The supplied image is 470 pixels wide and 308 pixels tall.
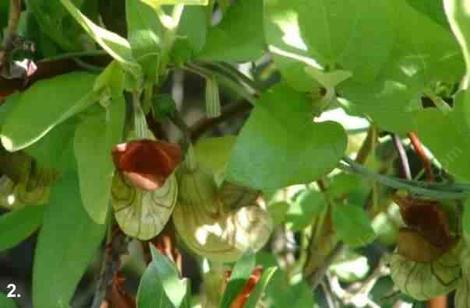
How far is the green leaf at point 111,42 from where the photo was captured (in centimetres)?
92

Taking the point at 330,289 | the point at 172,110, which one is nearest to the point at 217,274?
the point at 172,110

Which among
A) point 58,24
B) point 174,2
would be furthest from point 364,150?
point 174,2

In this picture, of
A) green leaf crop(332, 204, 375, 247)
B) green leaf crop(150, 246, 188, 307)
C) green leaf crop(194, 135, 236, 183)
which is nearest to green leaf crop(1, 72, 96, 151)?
green leaf crop(150, 246, 188, 307)

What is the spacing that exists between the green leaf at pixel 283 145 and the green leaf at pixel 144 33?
0.29ft

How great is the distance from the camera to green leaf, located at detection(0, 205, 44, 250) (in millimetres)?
1300

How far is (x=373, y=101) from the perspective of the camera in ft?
3.21

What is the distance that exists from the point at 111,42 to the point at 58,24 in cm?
16

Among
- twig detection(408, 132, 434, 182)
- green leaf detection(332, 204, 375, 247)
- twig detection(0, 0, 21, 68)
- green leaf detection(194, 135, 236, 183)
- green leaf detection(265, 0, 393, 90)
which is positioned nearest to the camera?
green leaf detection(265, 0, 393, 90)

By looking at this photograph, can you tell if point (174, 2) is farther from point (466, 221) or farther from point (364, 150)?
point (364, 150)

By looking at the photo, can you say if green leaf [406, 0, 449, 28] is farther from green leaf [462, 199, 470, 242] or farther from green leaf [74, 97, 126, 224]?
green leaf [74, 97, 126, 224]

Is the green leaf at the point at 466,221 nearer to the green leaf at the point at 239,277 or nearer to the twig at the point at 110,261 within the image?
the green leaf at the point at 239,277

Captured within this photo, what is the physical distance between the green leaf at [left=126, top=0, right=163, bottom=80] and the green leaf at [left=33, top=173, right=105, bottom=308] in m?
0.19

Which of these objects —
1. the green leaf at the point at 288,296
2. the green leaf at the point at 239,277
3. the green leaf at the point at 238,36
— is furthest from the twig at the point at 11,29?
the green leaf at the point at 288,296

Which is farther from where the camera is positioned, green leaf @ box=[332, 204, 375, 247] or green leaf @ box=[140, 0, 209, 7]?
green leaf @ box=[332, 204, 375, 247]
